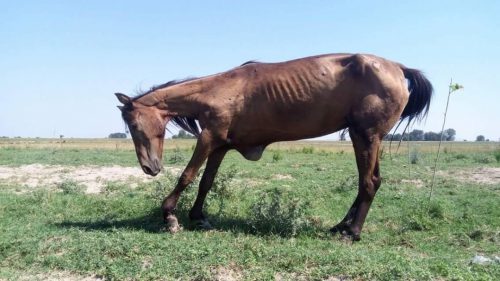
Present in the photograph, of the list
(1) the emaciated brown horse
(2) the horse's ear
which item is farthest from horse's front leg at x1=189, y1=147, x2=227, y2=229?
(2) the horse's ear

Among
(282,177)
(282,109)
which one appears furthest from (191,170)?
(282,177)

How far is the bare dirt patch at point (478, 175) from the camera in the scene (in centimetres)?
1351

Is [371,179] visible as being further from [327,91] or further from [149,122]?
[149,122]

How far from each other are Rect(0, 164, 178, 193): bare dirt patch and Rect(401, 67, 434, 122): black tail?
23.0 ft

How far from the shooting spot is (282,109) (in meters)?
6.42

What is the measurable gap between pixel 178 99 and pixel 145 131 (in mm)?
664

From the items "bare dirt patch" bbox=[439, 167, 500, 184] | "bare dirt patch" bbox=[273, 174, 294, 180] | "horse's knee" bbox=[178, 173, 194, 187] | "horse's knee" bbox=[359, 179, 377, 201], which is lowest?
"bare dirt patch" bbox=[439, 167, 500, 184]

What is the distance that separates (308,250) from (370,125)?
190 cm

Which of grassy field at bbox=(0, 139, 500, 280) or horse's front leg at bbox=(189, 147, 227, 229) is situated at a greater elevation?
horse's front leg at bbox=(189, 147, 227, 229)

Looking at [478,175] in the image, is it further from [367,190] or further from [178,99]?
[178,99]

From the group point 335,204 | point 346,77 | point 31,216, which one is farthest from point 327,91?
point 31,216

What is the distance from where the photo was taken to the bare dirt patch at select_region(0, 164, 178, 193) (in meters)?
11.5

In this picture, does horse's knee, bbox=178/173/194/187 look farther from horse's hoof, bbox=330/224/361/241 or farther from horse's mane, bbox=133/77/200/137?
horse's hoof, bbox=330/224/361/241

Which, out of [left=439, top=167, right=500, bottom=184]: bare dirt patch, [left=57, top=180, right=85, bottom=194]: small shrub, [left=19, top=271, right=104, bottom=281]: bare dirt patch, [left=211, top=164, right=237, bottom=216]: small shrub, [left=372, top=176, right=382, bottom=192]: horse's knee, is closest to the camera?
[left=19, top=271, right=104, bottom=281]: bare dirt patch
